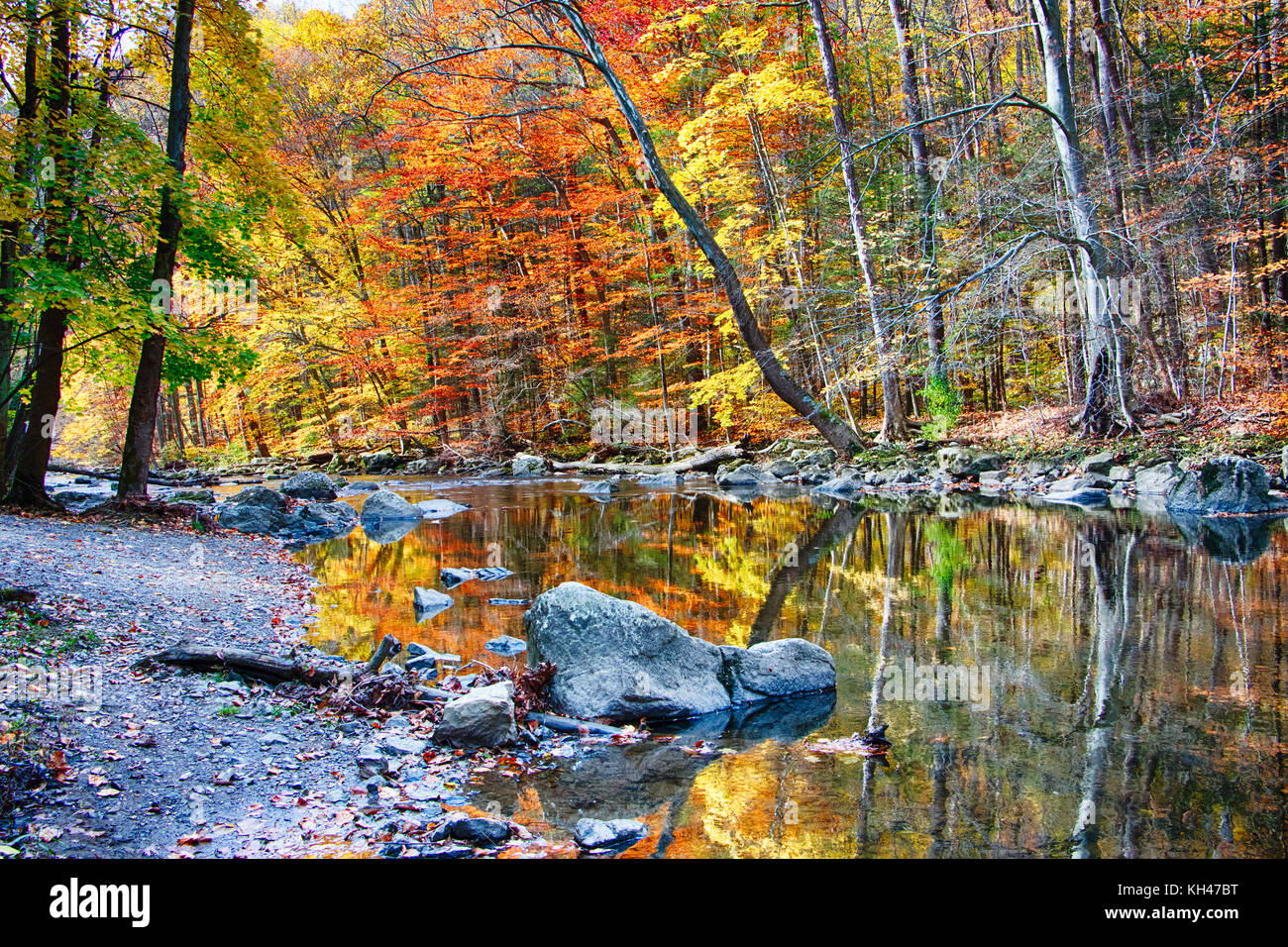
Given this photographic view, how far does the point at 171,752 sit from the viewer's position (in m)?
3.28

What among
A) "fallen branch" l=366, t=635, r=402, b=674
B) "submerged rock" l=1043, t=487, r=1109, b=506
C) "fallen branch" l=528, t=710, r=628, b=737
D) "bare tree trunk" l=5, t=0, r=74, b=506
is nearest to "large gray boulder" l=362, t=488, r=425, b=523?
"bare tree trunk" l=5, t=0, r=74, b=506

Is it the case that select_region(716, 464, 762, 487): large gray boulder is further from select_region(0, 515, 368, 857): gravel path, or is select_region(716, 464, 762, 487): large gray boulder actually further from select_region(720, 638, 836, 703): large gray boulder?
select_region(720, 638, 836, 703): large gray boulder

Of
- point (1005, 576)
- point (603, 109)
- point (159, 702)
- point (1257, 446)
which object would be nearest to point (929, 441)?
point (1257, 446)

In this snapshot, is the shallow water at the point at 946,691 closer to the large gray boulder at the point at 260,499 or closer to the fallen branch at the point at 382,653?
the fallen branch at the point at 382,653

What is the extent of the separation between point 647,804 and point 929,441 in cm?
1576

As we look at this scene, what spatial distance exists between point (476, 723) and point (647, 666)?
3.96ft

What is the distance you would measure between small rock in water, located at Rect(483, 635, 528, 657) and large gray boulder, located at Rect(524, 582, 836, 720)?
0.62 meters

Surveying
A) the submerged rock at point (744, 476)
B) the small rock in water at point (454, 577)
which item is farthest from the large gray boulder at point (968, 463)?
the small rock in water at point (454, 577)

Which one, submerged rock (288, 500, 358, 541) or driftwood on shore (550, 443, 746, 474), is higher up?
driftwood on shore (550, 443, 746, 474)

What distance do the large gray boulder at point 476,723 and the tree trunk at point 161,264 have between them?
8444 millimetres

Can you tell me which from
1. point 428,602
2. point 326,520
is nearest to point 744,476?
point 326,520

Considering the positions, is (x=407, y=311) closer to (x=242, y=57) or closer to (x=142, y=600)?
(x=242, y=57)

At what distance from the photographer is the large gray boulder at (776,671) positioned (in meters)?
4.64

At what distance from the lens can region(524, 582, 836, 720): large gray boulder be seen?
176 inches
